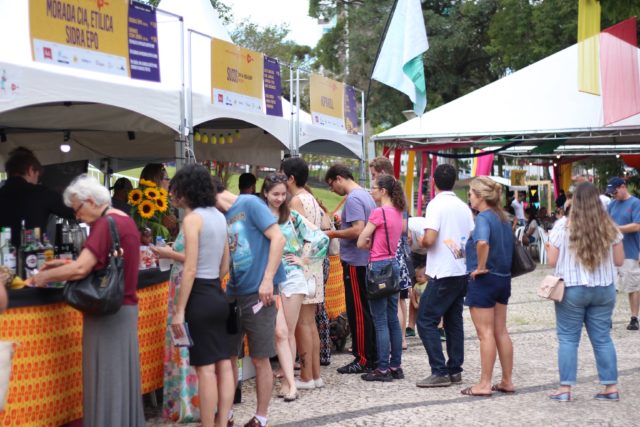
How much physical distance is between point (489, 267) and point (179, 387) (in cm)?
242

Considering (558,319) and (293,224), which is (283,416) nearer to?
(293,224)

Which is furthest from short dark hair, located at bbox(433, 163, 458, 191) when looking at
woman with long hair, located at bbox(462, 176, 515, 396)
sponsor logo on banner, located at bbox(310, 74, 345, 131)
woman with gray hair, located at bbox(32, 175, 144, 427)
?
sponsor logo on banner, located at bbox(310, 74, 345, 131)

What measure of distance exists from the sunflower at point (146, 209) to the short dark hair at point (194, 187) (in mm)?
1656

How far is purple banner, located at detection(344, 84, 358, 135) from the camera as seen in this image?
1238cm

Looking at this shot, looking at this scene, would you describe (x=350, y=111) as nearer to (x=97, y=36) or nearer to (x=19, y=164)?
(x=97, y=36)

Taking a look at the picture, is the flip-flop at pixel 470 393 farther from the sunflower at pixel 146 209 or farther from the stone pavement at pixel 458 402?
the sunflower at pixel 146 209

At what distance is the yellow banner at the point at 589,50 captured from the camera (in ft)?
41.5

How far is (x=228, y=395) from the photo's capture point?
192 inches

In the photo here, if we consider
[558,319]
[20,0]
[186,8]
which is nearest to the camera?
[558,319]

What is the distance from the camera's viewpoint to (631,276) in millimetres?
9547

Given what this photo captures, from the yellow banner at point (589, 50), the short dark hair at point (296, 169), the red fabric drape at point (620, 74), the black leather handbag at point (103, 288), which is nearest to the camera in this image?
the black leather handbag at point (103, 288)

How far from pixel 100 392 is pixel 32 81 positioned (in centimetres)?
238

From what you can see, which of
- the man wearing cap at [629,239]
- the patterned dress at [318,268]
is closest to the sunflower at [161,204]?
the patterned dress at [318,268]

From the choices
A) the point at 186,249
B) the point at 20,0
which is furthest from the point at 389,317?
the point at 20,0
